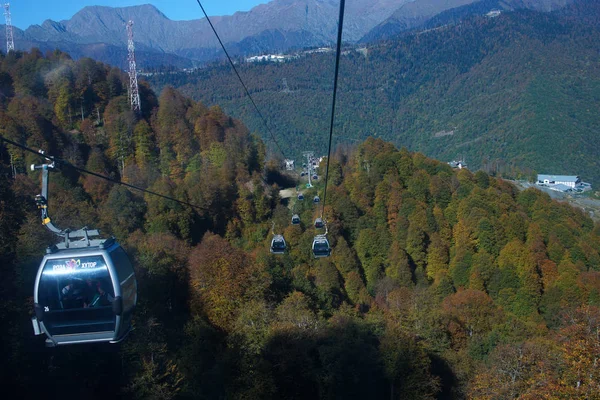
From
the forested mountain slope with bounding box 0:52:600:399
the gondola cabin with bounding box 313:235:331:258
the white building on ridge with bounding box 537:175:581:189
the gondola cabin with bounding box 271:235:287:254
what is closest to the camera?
the forested mountain slope with bounding box 0:52:600:399

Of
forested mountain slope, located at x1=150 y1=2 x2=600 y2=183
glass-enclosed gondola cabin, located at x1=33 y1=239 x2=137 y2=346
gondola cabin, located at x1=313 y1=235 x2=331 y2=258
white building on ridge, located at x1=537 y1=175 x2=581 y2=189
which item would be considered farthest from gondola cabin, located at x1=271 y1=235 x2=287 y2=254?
white building on ridge, located at x1=537 y1=175 x2=581 y2=189

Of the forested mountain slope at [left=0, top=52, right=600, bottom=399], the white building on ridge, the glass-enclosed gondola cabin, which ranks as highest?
the glass-enclosed gondola cabin

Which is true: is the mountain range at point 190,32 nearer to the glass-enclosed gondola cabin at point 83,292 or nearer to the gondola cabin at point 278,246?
the gondola cabin at point 278,246

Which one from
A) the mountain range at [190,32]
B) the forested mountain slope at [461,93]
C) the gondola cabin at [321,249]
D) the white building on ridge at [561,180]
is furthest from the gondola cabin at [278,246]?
the mountain range at [190,32]

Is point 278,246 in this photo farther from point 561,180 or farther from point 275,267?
point 561,180

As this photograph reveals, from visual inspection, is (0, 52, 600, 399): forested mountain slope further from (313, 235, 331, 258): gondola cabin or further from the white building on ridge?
the white building on ridge

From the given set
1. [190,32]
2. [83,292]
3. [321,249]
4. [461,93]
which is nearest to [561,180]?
[461,93]

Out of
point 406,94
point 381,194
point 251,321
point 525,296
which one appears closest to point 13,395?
point 251,321
